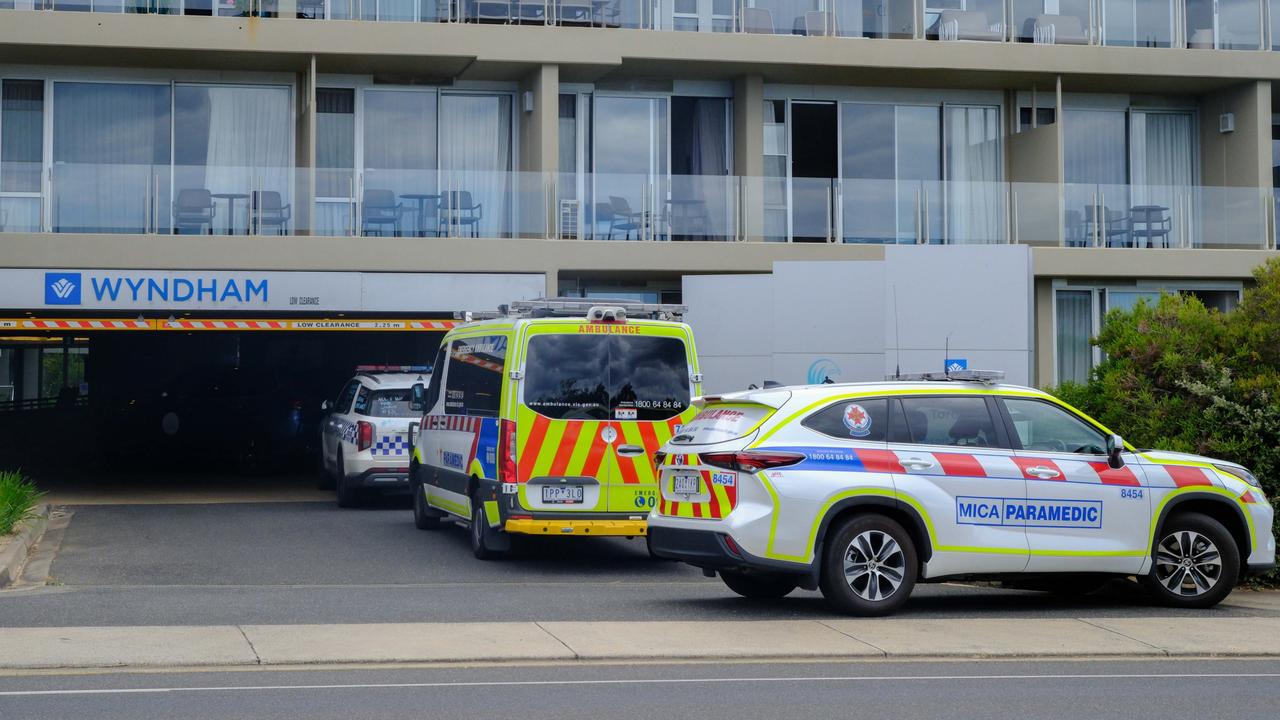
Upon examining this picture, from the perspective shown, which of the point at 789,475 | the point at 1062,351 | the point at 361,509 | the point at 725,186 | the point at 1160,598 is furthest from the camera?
the point at 1062,351

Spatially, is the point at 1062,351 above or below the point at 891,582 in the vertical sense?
above

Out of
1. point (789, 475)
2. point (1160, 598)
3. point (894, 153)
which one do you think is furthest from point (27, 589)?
point (894, 153)

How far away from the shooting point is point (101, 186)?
70.4ft

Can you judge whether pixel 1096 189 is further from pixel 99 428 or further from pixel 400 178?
pixel 99 428

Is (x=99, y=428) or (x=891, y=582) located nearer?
(x=891, y=582)

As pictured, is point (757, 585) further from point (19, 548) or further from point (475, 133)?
point (475, 133)

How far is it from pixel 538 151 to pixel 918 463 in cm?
1368

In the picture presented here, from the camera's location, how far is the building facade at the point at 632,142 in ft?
71.2

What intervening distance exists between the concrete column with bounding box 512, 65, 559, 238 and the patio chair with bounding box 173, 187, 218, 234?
4450mm

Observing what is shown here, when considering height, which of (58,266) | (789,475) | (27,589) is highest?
(58,266)

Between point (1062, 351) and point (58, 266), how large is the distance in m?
15.7

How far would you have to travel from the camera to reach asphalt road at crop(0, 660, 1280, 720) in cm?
773

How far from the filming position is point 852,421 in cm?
1096

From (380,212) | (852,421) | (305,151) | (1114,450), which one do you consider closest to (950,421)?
(852,421)
